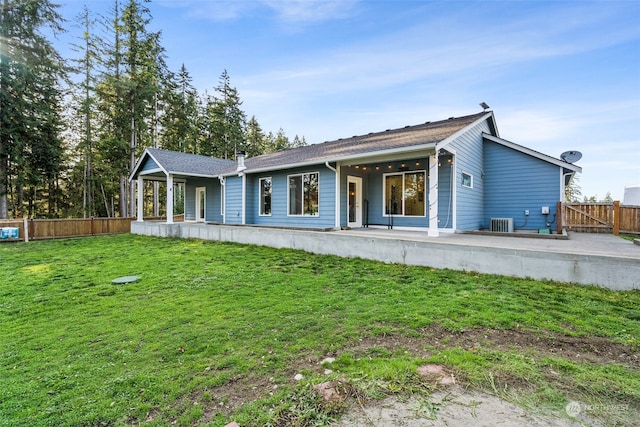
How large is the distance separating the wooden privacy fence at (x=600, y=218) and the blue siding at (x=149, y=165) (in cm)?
1627

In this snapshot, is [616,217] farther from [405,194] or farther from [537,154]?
[405,194]

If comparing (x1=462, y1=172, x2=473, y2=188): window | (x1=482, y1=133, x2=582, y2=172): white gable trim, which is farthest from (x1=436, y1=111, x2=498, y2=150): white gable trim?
(x1=462, y1=172, x2=473, y2=188): window

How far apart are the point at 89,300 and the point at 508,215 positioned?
11.5 meters

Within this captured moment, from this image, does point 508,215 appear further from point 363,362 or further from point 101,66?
point 101,66

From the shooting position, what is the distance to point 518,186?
9.90 m

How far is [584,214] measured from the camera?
9797mm

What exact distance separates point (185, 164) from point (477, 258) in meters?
13.4

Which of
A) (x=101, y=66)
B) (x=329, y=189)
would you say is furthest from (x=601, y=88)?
(x=101, y=66)

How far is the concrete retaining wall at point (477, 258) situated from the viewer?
15.6 feet

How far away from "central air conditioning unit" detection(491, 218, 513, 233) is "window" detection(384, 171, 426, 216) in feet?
7.85

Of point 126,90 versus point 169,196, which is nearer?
point 169,196

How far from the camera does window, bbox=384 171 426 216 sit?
367 inches

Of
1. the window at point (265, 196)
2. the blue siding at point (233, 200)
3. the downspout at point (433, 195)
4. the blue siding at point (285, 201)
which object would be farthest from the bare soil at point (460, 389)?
the blue siding at point (233, 200)

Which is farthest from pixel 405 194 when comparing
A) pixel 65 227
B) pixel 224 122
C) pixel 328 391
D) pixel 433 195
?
pixel 224 122
